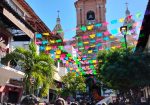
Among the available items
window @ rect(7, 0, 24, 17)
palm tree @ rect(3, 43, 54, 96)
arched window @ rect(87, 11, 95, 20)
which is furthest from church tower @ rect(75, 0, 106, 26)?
palm tree @ rect(3, 43, 54, 96)

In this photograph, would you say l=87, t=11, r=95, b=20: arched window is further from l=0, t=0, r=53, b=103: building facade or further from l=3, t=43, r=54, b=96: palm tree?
l=3, t=43, r=54, b=96: palm tree

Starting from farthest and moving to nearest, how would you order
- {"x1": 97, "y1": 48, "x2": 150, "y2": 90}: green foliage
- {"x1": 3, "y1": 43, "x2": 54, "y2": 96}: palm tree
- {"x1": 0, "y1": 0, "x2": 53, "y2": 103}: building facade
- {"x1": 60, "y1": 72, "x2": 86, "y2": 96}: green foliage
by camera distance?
1. {"x1": 60, "y1": 72, "x2": 86, "y2": 96}: green foliage
2. {"x1": 3, "y1": 43, "x2": 54, "y2": 96}: palm tree
3. {"x1": 97, "y1": 48, "x2": 150, "y2": 90}: green foliage
4. {"x1": 0, "y1": 0, "x2": 53, "y2": 103}: building facade

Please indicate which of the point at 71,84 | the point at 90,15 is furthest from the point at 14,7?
the point at 90,15

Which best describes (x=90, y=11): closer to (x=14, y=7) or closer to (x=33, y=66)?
(x=14, y=7)

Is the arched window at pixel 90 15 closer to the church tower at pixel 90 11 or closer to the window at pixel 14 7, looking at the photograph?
the church tower at pixel 90 11

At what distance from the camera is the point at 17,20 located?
19.3 meters

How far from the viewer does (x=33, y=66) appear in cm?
2052

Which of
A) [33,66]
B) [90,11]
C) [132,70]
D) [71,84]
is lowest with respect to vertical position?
[132,70]

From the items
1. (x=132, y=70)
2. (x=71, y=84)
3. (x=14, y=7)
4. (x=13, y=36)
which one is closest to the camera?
(x=132, y=70)

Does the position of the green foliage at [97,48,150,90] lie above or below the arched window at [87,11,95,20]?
below

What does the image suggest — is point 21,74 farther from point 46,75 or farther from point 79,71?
point 79,71

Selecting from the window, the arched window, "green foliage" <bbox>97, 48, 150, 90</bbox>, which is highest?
the arched window

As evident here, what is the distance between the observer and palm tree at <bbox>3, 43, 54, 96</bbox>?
20219 mm

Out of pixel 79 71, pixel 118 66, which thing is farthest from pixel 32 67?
pixel 79 71
